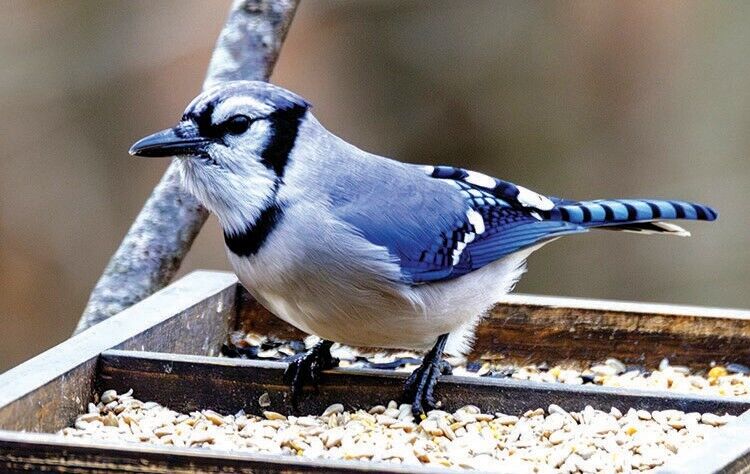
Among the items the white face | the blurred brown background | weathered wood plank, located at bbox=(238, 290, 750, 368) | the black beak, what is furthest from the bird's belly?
the blurred brown background

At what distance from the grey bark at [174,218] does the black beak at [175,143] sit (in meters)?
0.64

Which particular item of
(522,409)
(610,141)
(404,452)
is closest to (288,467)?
(404,452)

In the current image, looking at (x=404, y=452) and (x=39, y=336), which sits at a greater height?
(x=404, y=452)

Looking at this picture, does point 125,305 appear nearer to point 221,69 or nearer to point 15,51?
point 221,69

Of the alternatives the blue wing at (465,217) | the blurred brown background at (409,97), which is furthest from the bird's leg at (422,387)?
the blurred brown background at (409,97)

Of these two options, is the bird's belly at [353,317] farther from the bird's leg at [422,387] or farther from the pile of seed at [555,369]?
the pile of seed at [555,369]

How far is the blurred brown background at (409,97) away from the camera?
21.7 feet

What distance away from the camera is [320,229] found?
321 centimetres

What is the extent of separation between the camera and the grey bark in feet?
12.6

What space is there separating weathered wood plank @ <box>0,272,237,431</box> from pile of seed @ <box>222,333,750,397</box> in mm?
124

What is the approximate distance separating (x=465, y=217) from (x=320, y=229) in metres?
0.47

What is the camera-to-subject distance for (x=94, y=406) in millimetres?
3254

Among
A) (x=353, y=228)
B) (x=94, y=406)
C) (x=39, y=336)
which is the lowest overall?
(x=39, y=336)

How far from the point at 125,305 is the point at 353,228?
0.89 m
